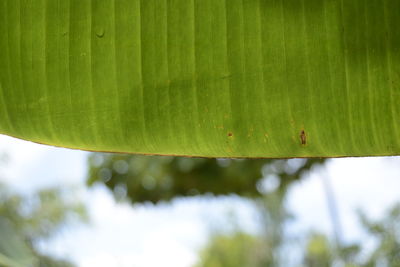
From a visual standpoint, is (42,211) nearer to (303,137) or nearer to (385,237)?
(385,237)

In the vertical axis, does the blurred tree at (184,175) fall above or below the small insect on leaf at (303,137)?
below

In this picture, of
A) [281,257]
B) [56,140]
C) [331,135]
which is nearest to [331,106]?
[331,135]

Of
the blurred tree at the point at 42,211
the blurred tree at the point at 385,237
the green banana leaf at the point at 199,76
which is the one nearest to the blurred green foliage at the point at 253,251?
the blurred tree at the point at 385,237

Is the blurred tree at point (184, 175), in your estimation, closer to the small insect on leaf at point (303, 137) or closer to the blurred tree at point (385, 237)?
the blurred tree at point (385, 237)

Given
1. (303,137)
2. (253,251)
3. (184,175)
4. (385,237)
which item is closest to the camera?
(303,137)

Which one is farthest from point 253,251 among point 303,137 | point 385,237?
point 303,137

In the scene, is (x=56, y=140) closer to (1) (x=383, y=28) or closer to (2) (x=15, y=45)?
(2) (x=15, y=45)

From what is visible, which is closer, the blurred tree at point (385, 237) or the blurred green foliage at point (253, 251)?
the blurred tree at point (385, 237)
